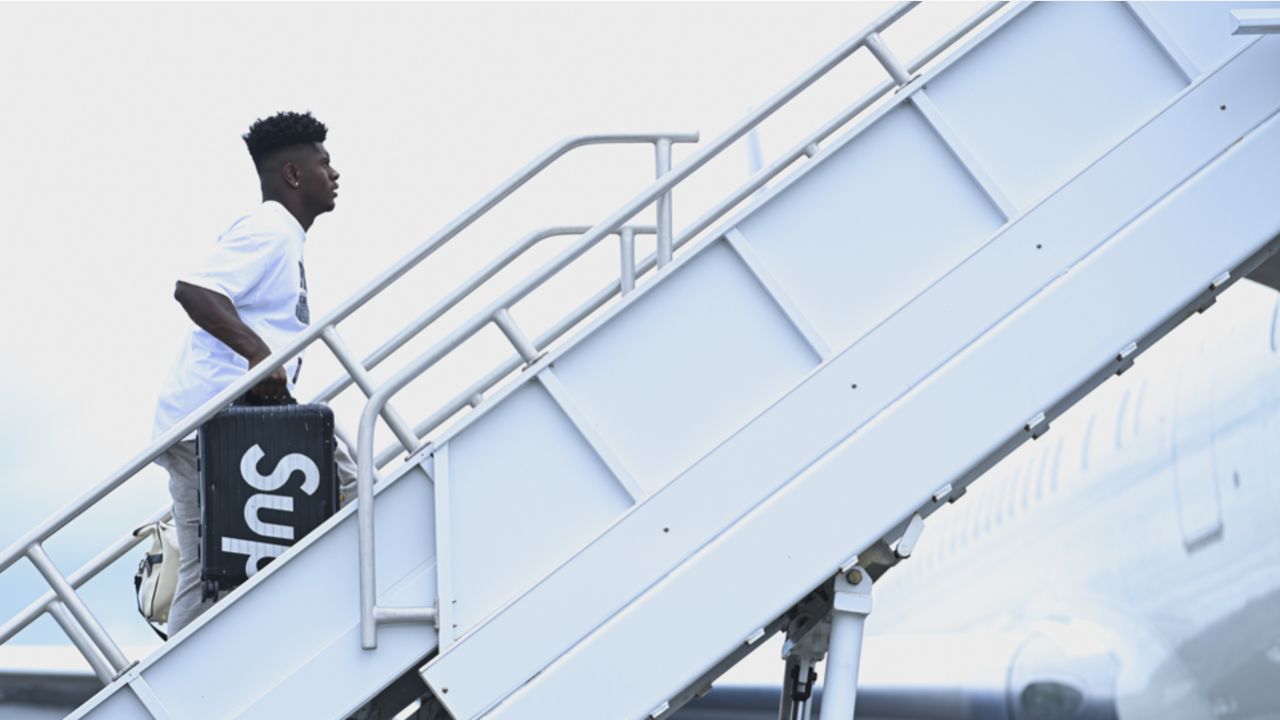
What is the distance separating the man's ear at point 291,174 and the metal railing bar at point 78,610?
1497 millimetres

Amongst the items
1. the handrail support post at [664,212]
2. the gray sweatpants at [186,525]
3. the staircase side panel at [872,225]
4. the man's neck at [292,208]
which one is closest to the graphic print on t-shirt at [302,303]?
the man's neck at [292,208]

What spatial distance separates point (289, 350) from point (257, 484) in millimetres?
396

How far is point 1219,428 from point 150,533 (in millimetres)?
5874

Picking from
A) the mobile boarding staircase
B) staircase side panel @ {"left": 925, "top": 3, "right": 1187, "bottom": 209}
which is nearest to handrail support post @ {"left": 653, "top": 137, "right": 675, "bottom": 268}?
the mobile boarding staircase

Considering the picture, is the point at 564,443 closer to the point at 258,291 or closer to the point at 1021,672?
the point at 258,291

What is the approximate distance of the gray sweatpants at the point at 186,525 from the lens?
13.7 feet

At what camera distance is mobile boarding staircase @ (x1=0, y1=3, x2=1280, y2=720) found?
11.8ft

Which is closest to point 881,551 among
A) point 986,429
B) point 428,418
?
point 986,429

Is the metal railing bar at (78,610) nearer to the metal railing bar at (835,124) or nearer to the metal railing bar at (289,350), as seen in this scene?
the metal railing bar at (289,350)

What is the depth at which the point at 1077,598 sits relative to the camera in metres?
9.80

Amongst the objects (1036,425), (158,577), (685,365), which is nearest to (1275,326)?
(1036,425)

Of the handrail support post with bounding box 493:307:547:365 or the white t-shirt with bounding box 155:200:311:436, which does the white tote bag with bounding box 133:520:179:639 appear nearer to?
the white t-shirt with bounding box 155:200:311:436

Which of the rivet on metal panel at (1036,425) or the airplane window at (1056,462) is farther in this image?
the airplane window at (1056,462)

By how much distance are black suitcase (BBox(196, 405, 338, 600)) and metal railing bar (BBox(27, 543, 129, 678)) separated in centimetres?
32
